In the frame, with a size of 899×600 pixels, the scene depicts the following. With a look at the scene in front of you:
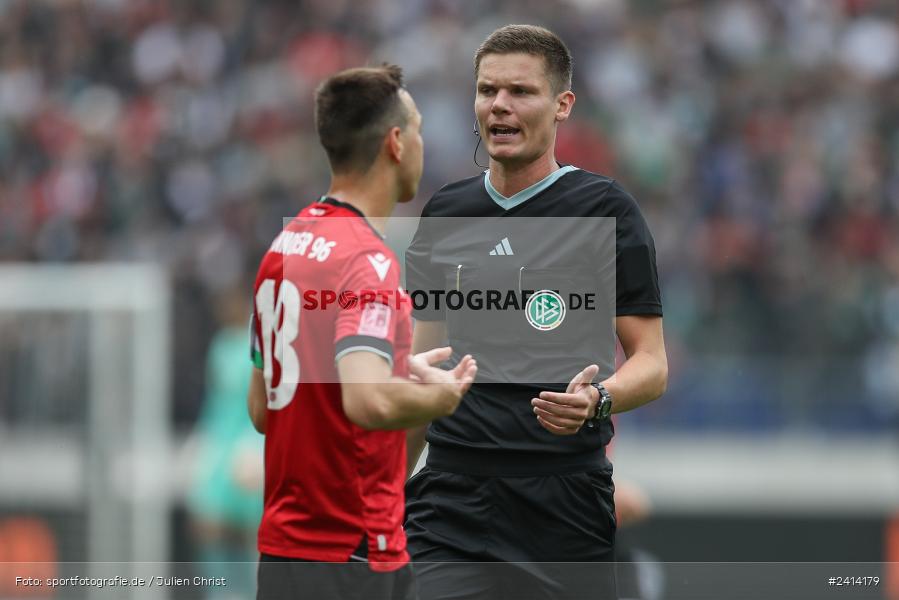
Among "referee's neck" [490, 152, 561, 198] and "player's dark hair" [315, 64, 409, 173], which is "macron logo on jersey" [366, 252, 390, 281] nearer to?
"player's dark hair" [315, 64, 409, 173]

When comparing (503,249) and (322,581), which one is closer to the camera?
(322,581)

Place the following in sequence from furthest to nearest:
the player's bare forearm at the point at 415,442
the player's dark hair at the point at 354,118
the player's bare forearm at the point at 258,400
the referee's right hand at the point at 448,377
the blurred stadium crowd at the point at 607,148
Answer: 1. the blurred stadium crowd at the point at 607,148
2. the player's bare forearm at the point at 415,442
3. the player's bare forearm at the point at 258,400
4. the player's dark hair at the point at 354,118
5. the referee's right hand at the point at 448,377

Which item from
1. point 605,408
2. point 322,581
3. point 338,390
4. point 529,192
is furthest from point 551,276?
point 322,581

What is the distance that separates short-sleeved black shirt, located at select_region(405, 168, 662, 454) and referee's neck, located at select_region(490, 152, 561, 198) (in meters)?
0.06

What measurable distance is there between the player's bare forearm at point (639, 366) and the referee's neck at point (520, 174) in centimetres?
57

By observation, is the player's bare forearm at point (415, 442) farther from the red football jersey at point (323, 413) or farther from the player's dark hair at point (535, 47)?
the player's dark hair at point (535, 47)

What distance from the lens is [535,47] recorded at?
172 inches

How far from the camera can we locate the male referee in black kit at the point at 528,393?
166 inches

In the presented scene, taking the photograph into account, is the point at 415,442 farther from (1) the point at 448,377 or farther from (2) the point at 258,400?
(1) the point at 448,377

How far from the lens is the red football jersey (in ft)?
11.7

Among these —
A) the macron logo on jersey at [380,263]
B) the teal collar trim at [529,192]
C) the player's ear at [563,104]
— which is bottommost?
the macron logo on jersey at [380,263]

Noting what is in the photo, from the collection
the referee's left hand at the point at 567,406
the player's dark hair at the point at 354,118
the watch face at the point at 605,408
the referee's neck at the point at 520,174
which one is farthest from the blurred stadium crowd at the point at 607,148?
the player's dark hair at the point at 354,118

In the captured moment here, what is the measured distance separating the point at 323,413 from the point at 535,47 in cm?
155

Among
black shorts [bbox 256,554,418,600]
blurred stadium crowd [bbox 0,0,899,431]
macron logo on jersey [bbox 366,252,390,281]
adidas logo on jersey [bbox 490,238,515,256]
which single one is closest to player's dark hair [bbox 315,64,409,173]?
macron logo on jersey [bbox 366,252,390,281]
